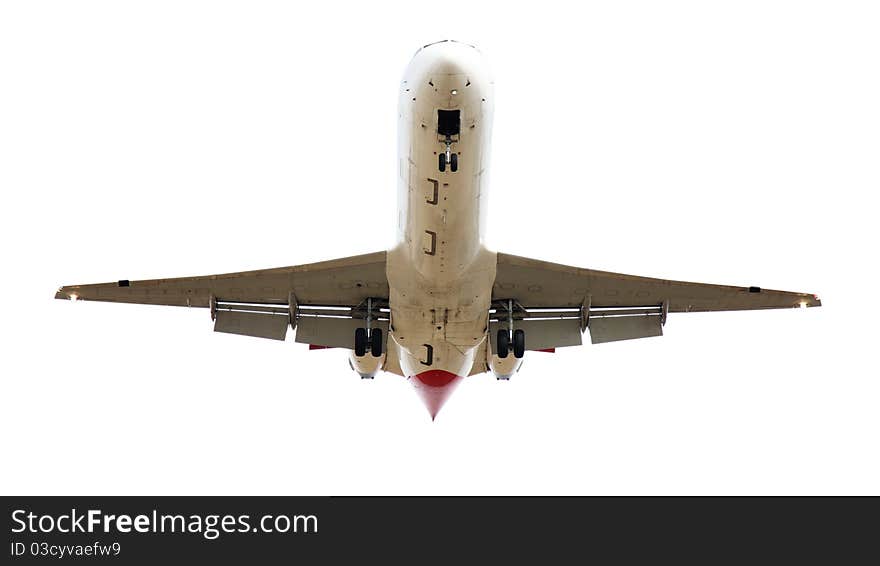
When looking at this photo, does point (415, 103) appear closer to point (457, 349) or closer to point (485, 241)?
point (485, 241)

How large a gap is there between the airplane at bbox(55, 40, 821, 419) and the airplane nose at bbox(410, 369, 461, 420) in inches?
2.3

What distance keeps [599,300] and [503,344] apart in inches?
137

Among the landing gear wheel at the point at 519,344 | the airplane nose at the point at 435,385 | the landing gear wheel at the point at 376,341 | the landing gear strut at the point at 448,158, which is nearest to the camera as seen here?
the landing gear strut at the point at 448,158

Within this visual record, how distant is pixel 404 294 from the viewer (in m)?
31.3

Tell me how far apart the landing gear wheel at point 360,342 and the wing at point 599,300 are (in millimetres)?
3936

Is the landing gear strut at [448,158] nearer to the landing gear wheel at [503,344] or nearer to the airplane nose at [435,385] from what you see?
the landing gear wheel at [503,344]

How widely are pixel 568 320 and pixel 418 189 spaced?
986 centimetres

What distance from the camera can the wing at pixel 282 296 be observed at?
33594 millimetres

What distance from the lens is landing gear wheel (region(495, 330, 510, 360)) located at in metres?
33.9

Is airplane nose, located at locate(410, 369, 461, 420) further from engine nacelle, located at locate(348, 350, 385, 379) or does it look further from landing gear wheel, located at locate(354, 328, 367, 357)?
landing gear wheel, located at locate(354, 328, 367, 357)

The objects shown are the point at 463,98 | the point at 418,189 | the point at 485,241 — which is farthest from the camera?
the point at 485,241

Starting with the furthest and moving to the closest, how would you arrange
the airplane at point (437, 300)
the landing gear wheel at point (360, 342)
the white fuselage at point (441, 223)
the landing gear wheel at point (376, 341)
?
the landing gear wheel at point (376, 341)
the landing gear wheel at point (360, 342)
the airplane at point (437, 300)
the white fuselage at point (441, 223)

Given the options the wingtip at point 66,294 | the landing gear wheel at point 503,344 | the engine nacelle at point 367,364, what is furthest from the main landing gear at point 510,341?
the wingtip at point 66,294
